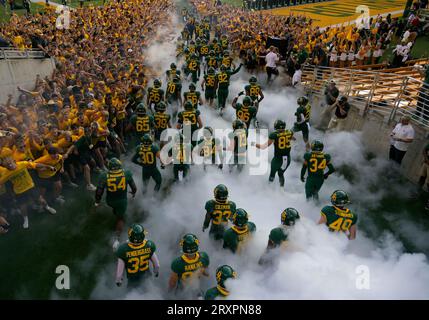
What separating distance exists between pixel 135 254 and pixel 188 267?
Result: 725mm

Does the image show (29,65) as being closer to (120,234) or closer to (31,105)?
(31,105)

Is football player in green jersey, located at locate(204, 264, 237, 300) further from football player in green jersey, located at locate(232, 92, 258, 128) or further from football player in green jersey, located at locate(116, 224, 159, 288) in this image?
football player in green jersey, located at locate(232, 92, 258, 128)

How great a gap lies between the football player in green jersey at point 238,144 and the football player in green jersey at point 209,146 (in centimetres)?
33

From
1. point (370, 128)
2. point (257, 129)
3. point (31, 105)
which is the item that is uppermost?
point (31, 105)

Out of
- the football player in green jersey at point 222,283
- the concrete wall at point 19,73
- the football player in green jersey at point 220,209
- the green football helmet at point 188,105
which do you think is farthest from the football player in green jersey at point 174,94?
the football player in green jersey at point 222,283

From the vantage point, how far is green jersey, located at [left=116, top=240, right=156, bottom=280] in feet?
14.6

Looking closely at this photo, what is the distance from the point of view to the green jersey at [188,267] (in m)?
4.34

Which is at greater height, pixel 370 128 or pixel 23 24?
pixel 23 24

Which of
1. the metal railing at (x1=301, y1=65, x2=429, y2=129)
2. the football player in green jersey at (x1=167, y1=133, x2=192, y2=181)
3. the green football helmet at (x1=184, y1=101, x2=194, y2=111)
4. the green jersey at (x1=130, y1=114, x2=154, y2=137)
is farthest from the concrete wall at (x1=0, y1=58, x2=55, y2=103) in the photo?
the metal railing at (x1=301, y1=65, x2=429, y2=129)

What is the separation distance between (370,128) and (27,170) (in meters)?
8.58

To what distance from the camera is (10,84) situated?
10.6 metres

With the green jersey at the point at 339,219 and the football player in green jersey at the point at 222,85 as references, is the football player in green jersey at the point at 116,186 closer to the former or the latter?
the green jersey at the point at 339,219
